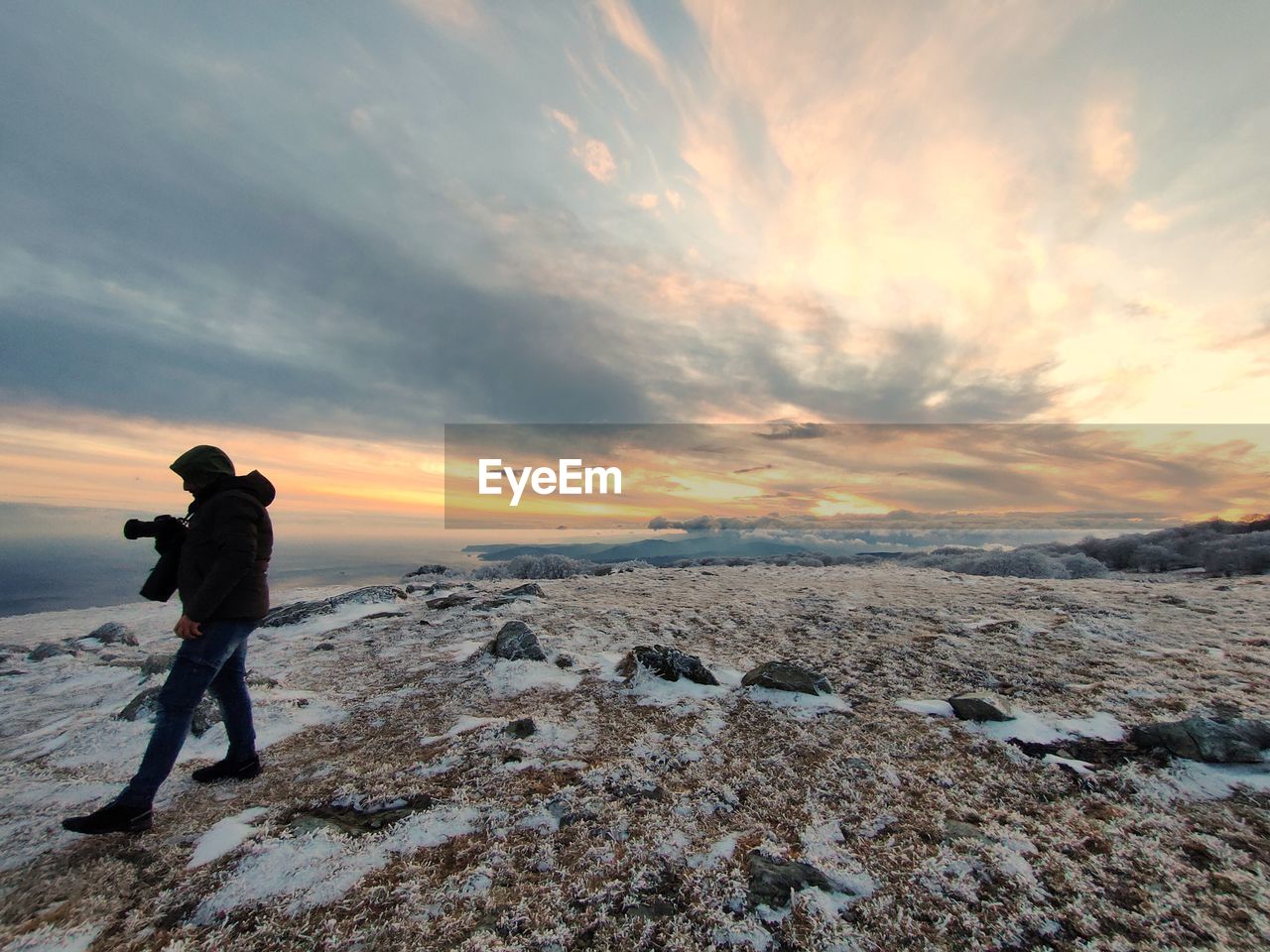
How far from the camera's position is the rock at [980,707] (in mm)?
6246

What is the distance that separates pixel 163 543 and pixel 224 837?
2739 mm

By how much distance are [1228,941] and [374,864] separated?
5.74 meters

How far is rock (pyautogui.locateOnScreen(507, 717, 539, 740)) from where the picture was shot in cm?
602

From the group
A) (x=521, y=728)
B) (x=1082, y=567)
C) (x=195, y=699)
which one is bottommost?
(x=1082, y=567)

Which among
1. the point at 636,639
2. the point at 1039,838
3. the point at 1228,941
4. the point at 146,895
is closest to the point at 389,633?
the point at 636,639

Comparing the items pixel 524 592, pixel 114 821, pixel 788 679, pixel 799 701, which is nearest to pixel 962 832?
pixel 799 701

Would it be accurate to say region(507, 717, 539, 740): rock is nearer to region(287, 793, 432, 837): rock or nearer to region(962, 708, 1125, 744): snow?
region(287, 793, 432, 837): rock

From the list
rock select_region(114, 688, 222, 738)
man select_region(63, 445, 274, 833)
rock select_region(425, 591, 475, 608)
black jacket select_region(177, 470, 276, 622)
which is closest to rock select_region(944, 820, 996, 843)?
man select_region(63, 445, 274, 833)

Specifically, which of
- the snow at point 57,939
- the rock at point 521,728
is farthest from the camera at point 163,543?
the rock at point 521,728

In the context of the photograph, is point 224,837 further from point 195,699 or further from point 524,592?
point 524,592

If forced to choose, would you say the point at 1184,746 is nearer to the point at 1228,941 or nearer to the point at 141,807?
the point at 1228,941

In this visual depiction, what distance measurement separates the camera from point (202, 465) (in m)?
4.95

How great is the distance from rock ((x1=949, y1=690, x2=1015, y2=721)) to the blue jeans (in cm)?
834

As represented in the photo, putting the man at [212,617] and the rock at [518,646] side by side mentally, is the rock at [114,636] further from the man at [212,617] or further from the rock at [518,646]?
the man at [212,617]
